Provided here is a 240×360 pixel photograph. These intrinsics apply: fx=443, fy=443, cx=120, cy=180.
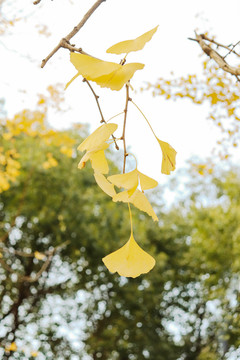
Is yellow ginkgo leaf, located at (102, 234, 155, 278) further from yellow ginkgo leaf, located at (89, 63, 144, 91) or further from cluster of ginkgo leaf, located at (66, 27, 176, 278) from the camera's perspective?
yellow ginkgo leaf, located at (89, 63, 144, 91)

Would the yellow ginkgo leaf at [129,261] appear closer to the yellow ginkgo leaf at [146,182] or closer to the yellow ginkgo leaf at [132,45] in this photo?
the yellow ginkgo leaf at [146,182]

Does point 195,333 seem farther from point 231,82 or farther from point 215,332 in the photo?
point 231,82

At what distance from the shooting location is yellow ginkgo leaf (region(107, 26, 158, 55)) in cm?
32

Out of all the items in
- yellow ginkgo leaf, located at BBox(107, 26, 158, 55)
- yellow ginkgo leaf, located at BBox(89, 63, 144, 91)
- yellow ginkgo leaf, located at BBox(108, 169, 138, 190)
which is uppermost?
yellow ginkgo leaf, located at BBox(107, 26, 158, 55)

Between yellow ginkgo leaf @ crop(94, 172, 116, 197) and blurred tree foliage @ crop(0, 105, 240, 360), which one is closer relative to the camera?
yellow ginkgo leaf @ crop(94, 172, 116, 197)

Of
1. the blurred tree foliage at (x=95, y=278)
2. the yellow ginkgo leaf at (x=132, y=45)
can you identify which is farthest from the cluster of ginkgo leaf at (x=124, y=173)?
the blurred tree foliage at (x=95, y=278)

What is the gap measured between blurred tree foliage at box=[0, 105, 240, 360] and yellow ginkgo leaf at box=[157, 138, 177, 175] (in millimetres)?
6296

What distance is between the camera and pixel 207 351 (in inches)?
292

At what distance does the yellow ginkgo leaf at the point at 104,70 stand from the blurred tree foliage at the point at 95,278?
637 cm

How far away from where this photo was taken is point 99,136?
1.15ft

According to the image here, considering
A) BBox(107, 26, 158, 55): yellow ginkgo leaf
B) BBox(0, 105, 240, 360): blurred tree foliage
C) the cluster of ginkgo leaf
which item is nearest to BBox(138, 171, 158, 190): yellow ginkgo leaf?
the cluster of ginkgo leaf

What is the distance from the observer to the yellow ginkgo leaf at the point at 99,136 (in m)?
0.35

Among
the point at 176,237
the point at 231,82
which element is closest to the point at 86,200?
the point at 176,237

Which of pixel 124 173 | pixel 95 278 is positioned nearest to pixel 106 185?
pixel 124 173
